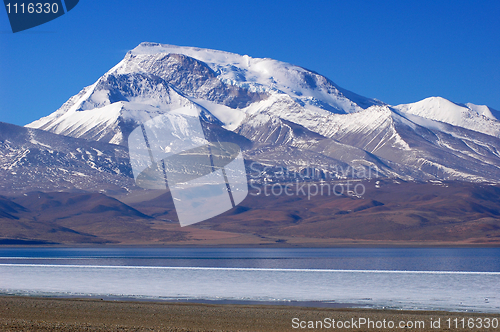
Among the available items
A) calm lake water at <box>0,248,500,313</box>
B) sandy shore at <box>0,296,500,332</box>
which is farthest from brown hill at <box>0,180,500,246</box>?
sandy shore at <box>0,296,500,332</box>

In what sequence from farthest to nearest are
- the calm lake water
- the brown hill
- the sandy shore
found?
the brown hill
the calm lake water
the sandy shore

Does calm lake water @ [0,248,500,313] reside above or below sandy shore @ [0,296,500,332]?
below

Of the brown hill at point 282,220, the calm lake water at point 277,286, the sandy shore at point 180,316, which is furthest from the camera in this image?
the brown hill at point 282,220

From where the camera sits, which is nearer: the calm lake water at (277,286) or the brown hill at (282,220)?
the calm lake water at (277,286)

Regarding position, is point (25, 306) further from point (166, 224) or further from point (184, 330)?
point (166, 224)

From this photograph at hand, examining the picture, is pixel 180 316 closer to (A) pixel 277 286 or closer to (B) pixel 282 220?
(A) pixel 277 286

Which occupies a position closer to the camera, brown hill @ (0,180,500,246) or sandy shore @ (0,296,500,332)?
sandy shore @ (0,296,500,332)

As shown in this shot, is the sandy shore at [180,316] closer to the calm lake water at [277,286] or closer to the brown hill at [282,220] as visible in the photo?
the calm lake water at [277,286]

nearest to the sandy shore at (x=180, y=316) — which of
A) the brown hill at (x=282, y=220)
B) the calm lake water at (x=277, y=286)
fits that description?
the calm lake water at (x=277, y=286)

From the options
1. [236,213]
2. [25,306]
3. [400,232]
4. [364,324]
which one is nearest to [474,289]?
[364,324]

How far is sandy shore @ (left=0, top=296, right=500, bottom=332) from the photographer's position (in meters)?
18.2

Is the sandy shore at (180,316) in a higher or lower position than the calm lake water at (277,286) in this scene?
higher

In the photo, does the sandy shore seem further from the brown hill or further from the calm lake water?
the brown hill

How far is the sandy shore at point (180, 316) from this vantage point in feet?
59.6
